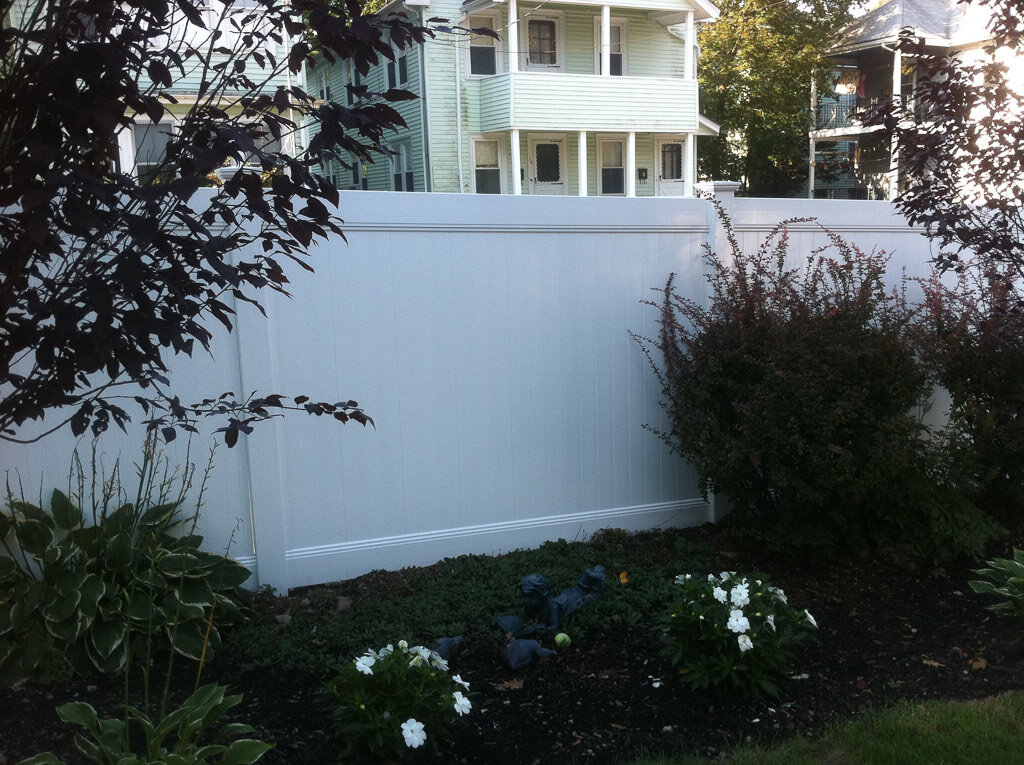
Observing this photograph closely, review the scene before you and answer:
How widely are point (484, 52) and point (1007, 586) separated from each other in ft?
57.4

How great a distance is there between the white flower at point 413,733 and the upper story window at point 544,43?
19.1 m

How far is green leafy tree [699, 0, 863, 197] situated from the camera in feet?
81.7

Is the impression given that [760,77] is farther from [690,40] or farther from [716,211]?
[716,211]

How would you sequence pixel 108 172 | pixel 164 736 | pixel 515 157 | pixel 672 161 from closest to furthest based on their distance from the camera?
pixel 108 172
pixel 164 736
pixel 515 157
pixel 672 161

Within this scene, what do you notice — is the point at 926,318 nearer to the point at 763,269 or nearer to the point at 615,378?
the point at 763,269

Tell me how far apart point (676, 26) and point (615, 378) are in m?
18.6

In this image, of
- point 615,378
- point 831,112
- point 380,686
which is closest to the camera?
point 380,686

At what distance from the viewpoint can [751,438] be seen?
189 inches

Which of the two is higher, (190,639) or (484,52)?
(484,52)

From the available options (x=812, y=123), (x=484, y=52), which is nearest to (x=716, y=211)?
(x=484, y=52)

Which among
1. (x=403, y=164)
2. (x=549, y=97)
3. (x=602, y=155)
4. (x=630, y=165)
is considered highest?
(x=549, y=97)

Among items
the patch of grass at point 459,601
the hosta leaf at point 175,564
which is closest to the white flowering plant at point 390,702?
the patch of grass at point 459,601

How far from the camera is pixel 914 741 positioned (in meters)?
3.32

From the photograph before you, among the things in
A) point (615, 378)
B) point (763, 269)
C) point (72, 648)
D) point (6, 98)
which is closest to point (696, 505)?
point (615, 378)
